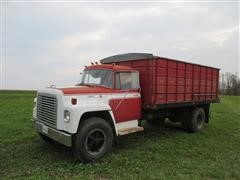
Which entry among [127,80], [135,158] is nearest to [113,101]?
[127,80]

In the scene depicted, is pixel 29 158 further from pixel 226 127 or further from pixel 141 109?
pixel 226 127

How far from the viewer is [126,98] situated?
272 inches

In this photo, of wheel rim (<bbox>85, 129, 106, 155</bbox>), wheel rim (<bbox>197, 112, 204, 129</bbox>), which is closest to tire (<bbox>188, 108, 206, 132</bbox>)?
wheel rim (<bbox>197, 112, 204, 129</bbox>)

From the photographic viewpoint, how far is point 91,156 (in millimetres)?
5820

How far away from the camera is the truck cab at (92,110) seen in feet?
18.4

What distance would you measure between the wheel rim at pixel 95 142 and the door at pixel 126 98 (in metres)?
0.75

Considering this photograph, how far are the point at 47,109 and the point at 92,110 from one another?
1.22 metres

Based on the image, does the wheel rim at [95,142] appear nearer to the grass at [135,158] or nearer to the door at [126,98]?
the grass at [135,158]

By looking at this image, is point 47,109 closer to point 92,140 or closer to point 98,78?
point 92,140

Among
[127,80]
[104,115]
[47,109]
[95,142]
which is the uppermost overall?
[127,80]

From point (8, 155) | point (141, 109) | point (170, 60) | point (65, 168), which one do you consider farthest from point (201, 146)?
point (8, 155)

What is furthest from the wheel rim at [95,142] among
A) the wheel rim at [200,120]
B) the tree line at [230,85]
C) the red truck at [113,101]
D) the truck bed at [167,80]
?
the tree line at [230,85]

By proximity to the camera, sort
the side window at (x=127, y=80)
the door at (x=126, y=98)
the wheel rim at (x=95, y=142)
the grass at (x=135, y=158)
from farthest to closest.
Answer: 1. the side window at (x=127, y=80)
2. the door at (x=126, y=98)
3. the wheel rim at (x=95, y=142)
4. the grass at (x=135, y=158)

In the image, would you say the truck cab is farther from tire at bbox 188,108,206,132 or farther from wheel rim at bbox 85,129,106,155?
tire at bbox 188,108,206,132
